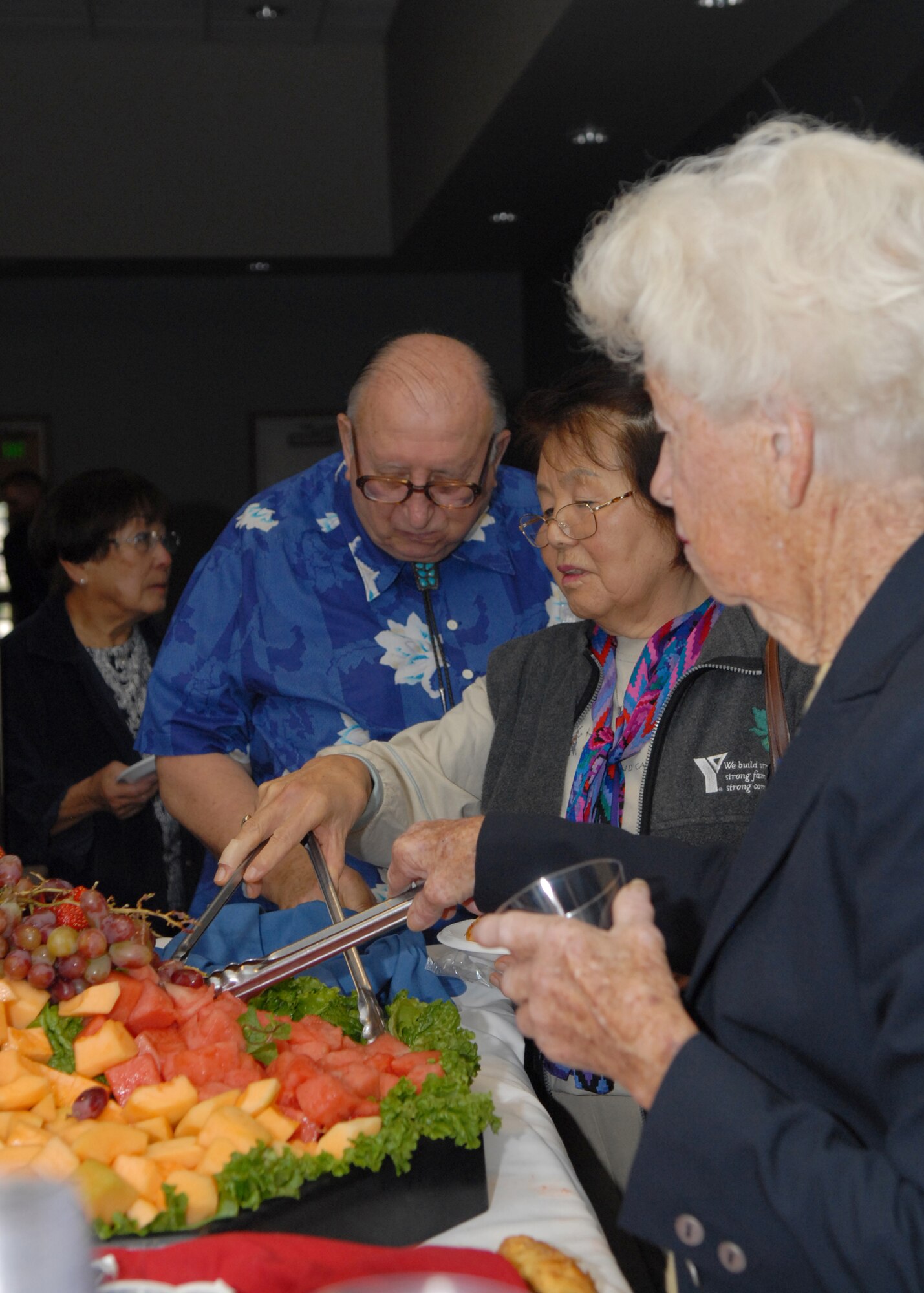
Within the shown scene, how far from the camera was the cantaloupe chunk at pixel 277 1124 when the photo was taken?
3.90ft

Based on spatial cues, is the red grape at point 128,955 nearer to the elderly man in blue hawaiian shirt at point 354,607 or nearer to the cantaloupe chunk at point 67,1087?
the cantaloupe chunk at point 67,1087

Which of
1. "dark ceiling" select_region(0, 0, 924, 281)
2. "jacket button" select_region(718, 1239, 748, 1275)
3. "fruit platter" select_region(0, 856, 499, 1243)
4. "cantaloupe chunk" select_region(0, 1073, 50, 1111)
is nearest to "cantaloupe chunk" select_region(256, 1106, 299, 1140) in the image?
"fruit platter" select_region(0, 856, 499, 1243)

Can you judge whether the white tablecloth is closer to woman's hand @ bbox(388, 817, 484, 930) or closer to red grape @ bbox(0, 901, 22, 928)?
woman's hand @ bbox(388, 817, 484, 930)

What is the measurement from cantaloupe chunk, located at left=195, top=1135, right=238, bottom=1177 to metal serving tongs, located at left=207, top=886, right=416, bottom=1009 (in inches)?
12.4

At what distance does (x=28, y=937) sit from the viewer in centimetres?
146

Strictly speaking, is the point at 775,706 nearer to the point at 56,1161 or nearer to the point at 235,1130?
the point at 235,1130

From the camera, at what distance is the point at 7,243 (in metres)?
7.79

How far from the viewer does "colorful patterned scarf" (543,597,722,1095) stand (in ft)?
6.06

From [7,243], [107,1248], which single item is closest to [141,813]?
[107,1248]

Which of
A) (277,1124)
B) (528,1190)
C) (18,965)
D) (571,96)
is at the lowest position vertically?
(528,1190)

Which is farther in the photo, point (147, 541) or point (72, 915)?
point (147, 541)

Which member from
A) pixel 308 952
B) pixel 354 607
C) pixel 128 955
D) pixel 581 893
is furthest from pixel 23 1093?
pixel 354 607

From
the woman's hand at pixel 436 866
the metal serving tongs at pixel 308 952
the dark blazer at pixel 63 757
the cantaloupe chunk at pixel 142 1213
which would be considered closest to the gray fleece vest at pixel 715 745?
the woman's hand at pixel 436 866

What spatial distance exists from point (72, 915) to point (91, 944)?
8cm
